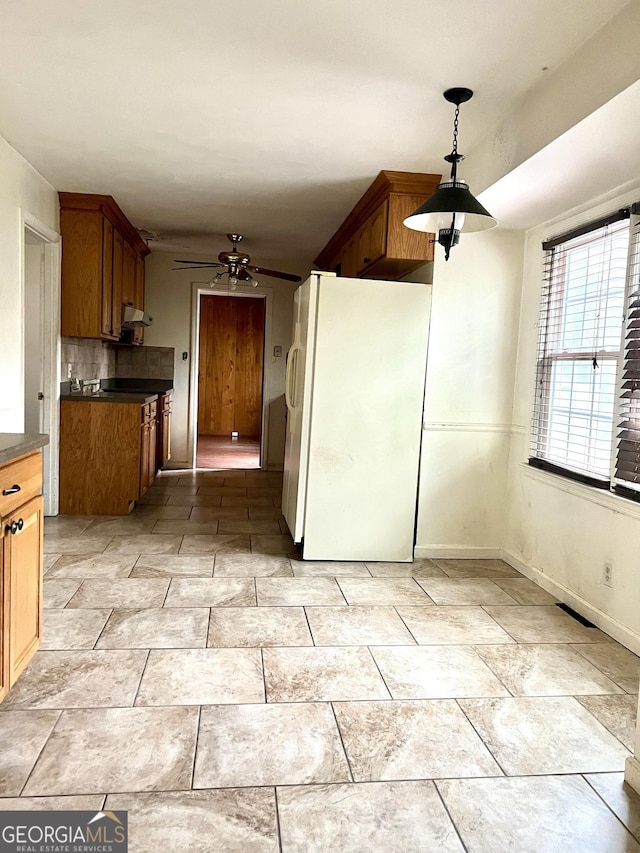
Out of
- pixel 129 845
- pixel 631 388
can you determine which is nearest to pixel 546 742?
pixel 129 845

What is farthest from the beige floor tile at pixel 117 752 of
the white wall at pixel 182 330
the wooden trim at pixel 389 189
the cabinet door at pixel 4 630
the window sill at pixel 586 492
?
the white wall at pixel 182 330

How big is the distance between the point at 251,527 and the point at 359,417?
1.35 metres

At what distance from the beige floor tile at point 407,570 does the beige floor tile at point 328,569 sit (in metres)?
0.06

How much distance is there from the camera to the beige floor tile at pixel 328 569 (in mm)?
3635

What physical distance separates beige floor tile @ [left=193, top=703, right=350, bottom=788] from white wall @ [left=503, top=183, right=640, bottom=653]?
5.10 feet

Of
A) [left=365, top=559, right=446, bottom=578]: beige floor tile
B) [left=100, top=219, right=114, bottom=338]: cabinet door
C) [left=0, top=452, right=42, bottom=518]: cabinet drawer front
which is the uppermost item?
[left=100, top=219, right=114, bottom=338]: cabinet door

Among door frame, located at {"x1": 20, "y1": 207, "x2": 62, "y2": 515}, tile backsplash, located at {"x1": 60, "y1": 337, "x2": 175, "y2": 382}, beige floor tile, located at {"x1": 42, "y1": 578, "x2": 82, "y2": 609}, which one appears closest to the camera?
beige floor tile, located at {"x1": 42, "y1": 578, "x2": 82, "y2": 609}

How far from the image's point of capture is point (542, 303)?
372 centimetres

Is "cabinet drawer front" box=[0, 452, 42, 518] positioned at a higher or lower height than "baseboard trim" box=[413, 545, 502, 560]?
higher

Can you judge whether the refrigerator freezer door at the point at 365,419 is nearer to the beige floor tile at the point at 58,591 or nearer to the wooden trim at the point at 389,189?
the wooden trim at the point at 389,189

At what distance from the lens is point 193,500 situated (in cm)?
541

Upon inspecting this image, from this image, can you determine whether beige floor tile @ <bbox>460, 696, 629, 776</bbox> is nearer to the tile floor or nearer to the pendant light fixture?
the tile floor

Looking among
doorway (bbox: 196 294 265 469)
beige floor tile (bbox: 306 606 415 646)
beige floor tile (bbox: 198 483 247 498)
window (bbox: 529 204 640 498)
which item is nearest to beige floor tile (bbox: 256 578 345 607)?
beige floor tile (bbox: 306 606 415 646)

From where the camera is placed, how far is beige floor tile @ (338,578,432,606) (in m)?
3.25
